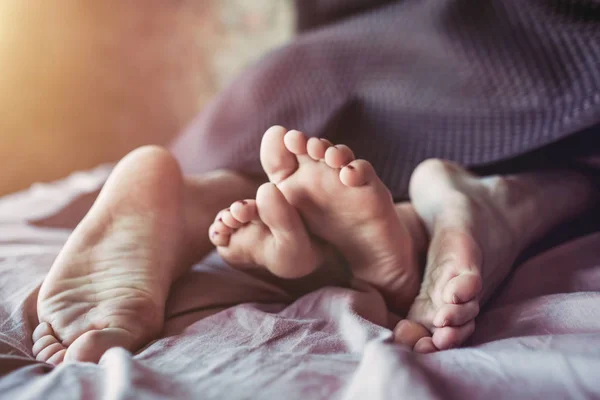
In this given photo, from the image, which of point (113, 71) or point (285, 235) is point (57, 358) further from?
point (113, 71)

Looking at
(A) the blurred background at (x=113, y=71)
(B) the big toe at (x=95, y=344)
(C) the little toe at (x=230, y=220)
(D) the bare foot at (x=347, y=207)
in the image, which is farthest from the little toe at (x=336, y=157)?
(A) the blurred background at (x=113, y=71)

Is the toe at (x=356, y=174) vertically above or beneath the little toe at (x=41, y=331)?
above

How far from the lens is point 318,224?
61cm

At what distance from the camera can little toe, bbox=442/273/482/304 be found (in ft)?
1.75

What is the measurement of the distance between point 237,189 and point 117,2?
0.97 meters

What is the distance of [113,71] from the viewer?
154cm

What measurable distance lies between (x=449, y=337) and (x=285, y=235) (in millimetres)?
193

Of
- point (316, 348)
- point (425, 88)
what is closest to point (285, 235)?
point (316, 348)

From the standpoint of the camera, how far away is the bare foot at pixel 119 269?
545 millimetres

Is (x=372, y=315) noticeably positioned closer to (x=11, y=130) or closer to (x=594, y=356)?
(x=594, y=356)

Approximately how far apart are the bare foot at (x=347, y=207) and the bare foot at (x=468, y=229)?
4cm

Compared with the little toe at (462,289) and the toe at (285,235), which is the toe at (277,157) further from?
the little toe at (462,289)

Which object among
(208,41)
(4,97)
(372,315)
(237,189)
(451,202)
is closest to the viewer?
(372,315)

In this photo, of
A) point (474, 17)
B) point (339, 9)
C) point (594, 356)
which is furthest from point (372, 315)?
point (339, 9)
